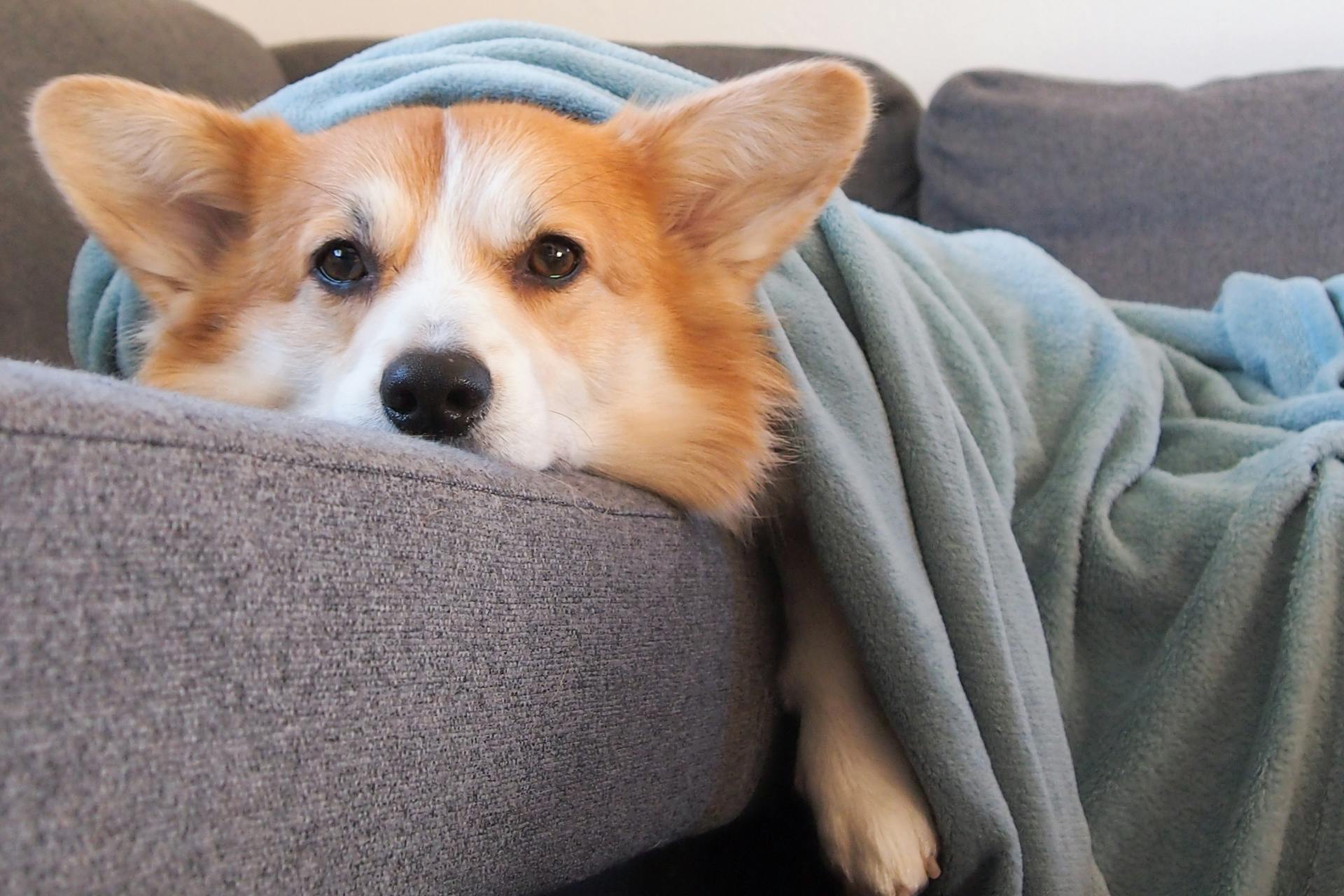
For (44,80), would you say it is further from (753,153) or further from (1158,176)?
(1158,176)

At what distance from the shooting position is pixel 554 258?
3.01ft

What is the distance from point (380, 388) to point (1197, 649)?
0.76 m

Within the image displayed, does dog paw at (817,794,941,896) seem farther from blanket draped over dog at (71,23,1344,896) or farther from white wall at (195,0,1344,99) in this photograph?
white wall at (195,0,1344,99)

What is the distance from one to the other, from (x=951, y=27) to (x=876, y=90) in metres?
0.32

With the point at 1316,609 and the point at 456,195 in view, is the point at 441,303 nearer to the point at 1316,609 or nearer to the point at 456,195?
the point at 456,195

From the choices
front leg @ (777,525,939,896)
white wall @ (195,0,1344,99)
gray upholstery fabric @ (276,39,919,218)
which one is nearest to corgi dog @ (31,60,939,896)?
front leg @ (777,525,939,896)

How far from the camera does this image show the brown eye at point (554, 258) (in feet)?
2.98

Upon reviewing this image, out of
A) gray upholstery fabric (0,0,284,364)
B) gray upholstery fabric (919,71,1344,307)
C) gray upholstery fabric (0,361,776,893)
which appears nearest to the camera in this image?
gray upholstery fabric (0,361,776,893)

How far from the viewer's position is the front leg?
753mm

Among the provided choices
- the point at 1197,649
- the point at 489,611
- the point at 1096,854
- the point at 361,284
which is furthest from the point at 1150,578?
the point at 361,284

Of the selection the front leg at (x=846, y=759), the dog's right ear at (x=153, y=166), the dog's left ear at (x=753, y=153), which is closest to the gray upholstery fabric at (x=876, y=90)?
the dog's left ear at (x=753, y=153)

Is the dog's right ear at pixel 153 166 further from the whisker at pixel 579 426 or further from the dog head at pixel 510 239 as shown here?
the whisker at pixel 579 426

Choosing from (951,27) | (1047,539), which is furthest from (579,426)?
(951,27)

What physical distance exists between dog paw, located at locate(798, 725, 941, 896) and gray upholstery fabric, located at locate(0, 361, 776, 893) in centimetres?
17
